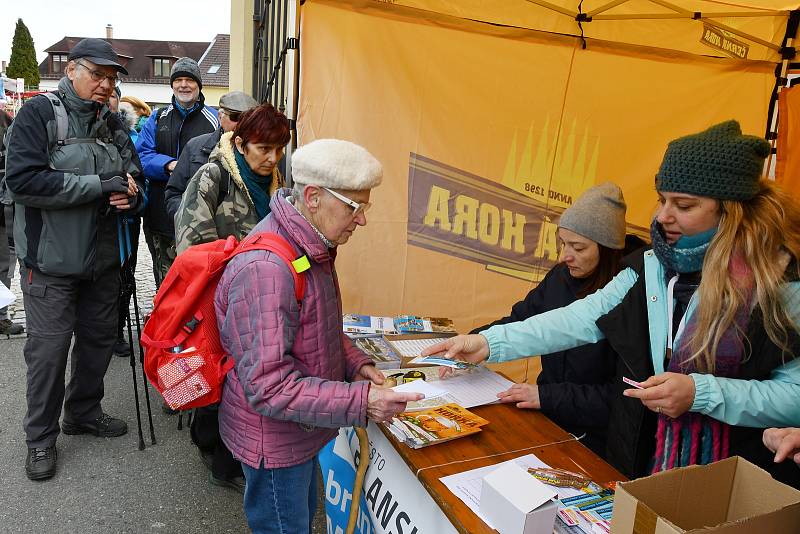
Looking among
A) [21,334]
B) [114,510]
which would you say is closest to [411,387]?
[114,510]

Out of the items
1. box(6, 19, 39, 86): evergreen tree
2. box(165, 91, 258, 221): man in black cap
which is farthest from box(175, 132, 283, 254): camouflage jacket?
box(6, 19, 39, 86): evergreen tree

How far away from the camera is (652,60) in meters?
4.08

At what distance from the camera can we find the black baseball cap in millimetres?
2910

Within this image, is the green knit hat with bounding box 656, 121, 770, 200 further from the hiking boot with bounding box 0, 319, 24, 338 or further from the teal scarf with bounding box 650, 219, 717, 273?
the hiking boot with bounding box 0, 319, 24, 338

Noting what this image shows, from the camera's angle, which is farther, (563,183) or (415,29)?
(563,183)

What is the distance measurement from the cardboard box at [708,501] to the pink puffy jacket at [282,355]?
73 cm

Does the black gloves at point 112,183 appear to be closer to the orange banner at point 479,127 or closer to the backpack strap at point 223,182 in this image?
the backpack strap at point 223,182

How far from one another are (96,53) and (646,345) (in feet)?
9.59

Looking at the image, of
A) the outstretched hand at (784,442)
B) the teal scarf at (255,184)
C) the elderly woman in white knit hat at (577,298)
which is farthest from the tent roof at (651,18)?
the outstretched hand at (784,442)

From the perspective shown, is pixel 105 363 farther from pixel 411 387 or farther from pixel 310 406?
pixel 310 406

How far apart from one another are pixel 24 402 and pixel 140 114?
139 inches

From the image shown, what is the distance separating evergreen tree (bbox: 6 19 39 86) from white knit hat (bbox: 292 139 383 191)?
50.4 meters

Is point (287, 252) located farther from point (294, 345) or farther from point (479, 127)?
point (479, 127)

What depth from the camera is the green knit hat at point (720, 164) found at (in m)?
1.51
